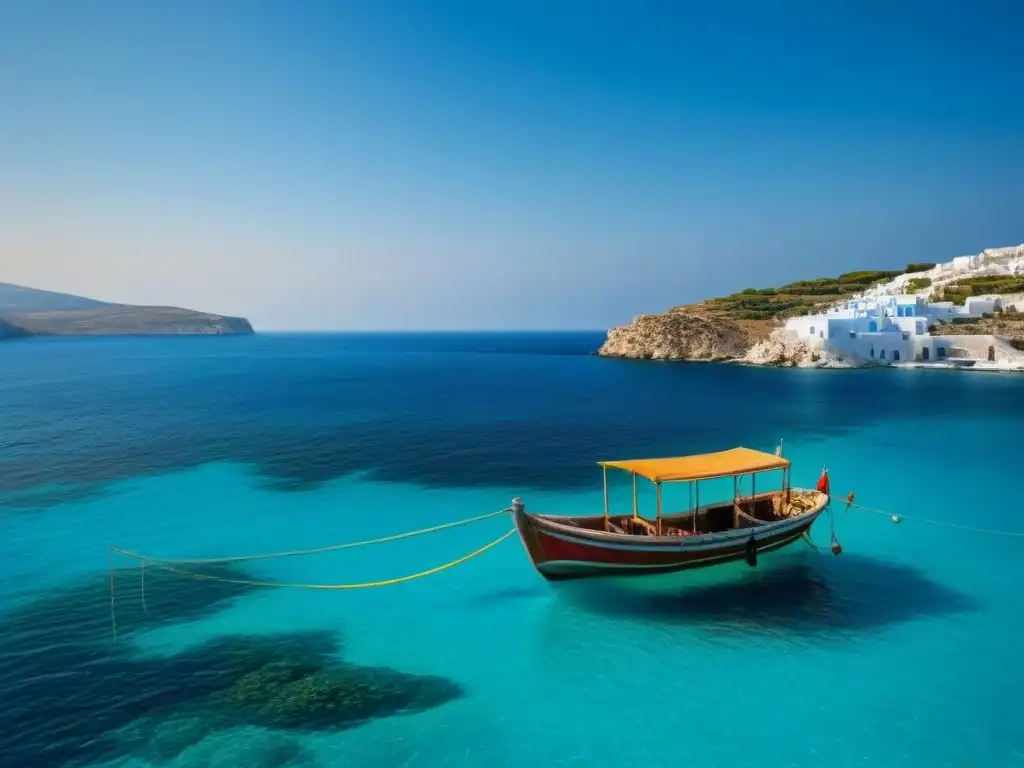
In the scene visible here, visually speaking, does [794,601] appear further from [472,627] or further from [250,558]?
[250,558]

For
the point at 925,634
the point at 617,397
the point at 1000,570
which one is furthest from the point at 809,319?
the point at 925,634

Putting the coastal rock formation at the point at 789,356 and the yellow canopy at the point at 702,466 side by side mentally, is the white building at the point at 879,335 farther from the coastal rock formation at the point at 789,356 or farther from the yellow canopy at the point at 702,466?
the yellow canopy at the point at 702,466

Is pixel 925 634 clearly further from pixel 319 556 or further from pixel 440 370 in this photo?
pixel 440 370

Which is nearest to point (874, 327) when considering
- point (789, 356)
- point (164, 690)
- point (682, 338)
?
point (789, 356)

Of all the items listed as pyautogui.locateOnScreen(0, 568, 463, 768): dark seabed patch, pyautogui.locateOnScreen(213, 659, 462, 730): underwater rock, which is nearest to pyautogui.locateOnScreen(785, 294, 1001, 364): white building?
pyautogui.locateOnScreen(213, 659, 462, 730): underwater rock

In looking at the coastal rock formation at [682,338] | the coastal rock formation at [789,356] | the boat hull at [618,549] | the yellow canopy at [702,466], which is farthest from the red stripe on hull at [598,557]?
the coastal rock formation at [682,338]

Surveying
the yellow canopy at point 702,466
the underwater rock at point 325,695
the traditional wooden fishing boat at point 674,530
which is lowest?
the underwater rock at point 325,695

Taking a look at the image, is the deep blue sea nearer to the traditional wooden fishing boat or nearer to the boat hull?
the boat hull

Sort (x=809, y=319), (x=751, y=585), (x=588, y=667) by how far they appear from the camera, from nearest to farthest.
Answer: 1. (x=588, y=667)
2. (x=751, y=585)
3. (x=809, y=319)
